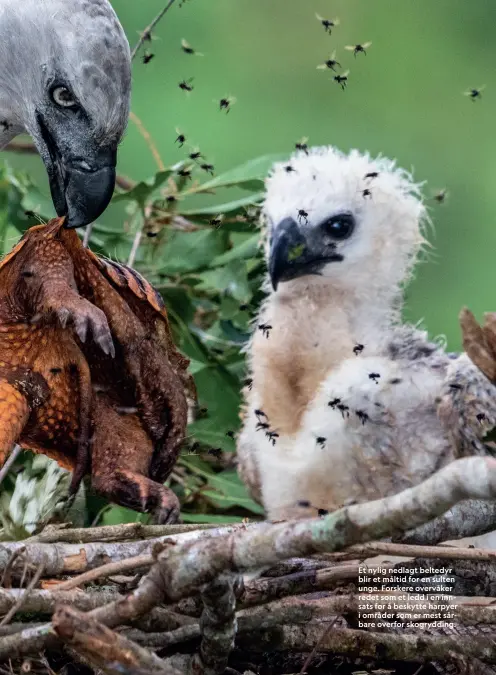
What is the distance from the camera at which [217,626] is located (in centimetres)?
154

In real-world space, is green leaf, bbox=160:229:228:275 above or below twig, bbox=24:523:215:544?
below

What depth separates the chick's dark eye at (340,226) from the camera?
2650mm

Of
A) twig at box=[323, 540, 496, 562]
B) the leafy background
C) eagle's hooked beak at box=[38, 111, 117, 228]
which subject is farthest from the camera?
the leafy background

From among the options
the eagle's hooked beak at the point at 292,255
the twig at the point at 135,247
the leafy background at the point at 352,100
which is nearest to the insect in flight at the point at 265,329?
the eagle's hooked beak at the point at 292,255

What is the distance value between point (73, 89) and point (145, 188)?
0.42 meters

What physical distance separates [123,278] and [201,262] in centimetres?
80

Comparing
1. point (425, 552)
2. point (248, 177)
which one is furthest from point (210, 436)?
point (425, 552)

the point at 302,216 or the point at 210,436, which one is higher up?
the point at 302,216

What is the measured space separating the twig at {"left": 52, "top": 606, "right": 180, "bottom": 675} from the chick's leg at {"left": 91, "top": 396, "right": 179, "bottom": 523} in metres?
0.44

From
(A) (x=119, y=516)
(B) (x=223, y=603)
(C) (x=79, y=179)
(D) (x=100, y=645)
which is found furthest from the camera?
(A) (x=119, y=516)

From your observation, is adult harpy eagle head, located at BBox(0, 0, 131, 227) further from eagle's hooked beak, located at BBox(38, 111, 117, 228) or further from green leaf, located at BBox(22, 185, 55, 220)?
green leaf, located at BBox(22, 185, 55, 220)

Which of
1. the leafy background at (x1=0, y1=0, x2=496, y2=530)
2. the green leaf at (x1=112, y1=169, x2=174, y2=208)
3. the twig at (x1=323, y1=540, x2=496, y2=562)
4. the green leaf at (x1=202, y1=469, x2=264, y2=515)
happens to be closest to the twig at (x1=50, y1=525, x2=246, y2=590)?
the twig at (x1=323, y1=540, x2=496, y2=562)

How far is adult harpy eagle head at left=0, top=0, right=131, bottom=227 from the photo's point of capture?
216 cm

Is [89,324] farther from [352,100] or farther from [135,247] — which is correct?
[352,100]
